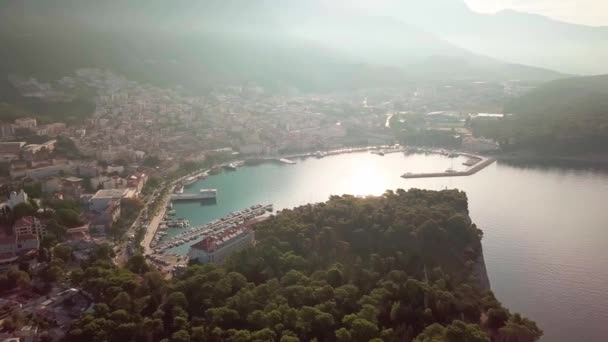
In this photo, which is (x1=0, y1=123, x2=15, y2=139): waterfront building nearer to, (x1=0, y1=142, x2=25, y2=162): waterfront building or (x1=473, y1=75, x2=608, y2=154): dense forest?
(x1=0, y1=142, x2=25, y2=162): waterfront building

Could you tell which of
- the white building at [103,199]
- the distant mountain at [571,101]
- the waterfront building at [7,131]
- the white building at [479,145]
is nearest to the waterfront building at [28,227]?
the white building at [103,199]

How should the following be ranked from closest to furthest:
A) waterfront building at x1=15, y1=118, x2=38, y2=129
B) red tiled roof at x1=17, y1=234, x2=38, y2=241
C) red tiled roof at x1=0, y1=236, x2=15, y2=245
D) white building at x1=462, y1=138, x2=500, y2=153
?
red tiled roof at x1=0, y1=236, x2=15, y2=245, red tiled roof at x1=17, y1=234, x2=38, y2=241, waterfront building at x1=15, y1=118, x2=38, y2=129, white building at x1=462, y1=138, x2=500, y2=153

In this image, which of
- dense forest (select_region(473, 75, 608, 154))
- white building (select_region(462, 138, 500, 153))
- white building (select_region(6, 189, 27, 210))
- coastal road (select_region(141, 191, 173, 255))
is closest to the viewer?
coastal road (select_region(141, 191, 173, 255))

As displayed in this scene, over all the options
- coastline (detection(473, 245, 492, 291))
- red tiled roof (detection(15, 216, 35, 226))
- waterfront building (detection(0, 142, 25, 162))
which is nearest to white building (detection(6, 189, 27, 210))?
red tiled roof (detection(15, 216, 35, 226))

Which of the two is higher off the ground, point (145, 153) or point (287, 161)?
point (145, 153)

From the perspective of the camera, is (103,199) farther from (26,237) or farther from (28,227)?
(26,237)

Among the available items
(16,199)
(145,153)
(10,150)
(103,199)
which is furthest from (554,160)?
(10,150)

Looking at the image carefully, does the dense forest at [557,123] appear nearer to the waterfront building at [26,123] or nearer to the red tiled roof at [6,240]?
the red tiled roof at [6,240]

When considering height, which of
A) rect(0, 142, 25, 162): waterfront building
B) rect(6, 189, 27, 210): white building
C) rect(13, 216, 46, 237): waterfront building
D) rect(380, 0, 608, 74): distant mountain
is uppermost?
rect(380, 0, 608, 74): distant mountain

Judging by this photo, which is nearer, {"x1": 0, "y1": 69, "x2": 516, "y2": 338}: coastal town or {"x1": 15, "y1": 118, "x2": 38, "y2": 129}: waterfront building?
{"x1": 0, "y1": 69, "x2": 516, "y2": 338}: coastal town
